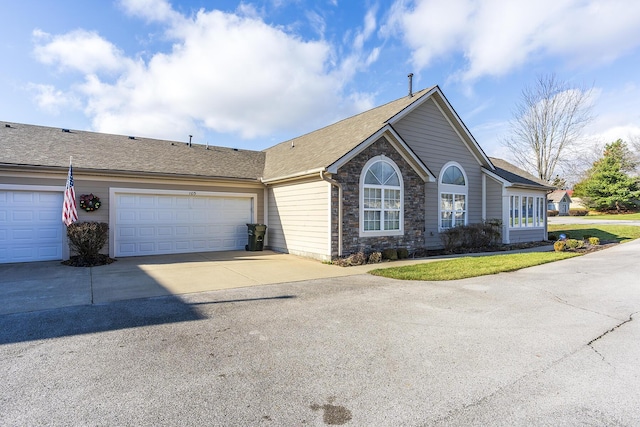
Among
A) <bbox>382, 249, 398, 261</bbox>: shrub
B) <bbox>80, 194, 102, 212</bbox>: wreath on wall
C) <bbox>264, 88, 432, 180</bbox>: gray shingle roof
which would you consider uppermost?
<bbox>264, 88, 432, 180</bbox>: gray shingle roof

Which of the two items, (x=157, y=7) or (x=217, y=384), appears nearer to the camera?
(x=217, y=384)

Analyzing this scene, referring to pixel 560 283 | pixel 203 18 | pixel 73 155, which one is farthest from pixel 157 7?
pixel 560 283

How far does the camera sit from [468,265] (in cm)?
1007

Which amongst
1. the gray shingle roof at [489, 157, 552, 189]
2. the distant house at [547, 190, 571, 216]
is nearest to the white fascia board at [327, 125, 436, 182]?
the gray shingle roof at [489, 157, 552, 189]

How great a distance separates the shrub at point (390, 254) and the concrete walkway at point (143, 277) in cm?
48

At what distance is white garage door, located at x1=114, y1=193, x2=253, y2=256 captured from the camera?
39.7ft

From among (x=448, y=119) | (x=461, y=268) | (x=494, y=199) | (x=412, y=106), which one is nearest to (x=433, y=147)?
(x=448, y=119)

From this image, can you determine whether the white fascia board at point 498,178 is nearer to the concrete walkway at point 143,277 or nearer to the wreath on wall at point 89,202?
the concrete walkway at point 143,277

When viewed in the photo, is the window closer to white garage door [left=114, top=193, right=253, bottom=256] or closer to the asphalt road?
the asphalt road

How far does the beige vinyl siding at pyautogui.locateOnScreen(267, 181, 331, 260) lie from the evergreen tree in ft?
160

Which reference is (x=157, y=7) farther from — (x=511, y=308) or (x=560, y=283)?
(x=560, y=283)

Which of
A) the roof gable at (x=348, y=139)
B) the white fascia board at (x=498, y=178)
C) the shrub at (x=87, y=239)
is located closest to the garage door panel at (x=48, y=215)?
the shrub at (x=87, y=239)

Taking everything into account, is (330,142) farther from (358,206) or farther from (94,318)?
(94,318)

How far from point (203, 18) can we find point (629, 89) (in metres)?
27.4
